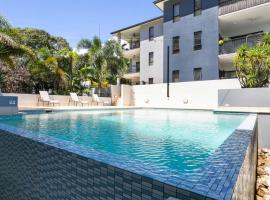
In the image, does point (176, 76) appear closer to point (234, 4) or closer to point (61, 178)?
point (234, 4)

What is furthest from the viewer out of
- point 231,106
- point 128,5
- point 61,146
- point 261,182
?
point 128,5

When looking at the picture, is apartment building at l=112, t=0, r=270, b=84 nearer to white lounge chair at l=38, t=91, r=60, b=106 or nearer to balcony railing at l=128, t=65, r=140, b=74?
balcony railing at l=128, t=65, r=140, b=74

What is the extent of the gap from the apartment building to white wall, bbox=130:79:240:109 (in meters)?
2.04

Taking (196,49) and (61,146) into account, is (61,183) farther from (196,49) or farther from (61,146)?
(196,49)

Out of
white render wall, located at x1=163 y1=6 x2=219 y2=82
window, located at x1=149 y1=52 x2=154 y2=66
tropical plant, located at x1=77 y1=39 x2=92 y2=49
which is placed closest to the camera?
white render wall, located at x1=163 y1=6 x2=219 y2=82

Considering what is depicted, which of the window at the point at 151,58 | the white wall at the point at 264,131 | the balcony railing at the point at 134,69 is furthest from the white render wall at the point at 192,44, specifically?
the white wall at the point at 264,131

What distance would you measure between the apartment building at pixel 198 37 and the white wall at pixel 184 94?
2.04 meters

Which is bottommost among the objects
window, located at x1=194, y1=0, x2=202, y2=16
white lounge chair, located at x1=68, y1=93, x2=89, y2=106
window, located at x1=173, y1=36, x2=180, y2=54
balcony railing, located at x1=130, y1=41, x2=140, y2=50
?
white lounge chair, located at x1=68, y1=93, x2=89, y2=106

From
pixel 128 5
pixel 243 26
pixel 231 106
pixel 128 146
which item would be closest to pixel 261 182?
pixel 128 146

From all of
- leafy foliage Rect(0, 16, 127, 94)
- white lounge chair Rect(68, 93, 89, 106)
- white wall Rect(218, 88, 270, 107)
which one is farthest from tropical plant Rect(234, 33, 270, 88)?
leafy foliage Rect(0, 16, 127, 94)

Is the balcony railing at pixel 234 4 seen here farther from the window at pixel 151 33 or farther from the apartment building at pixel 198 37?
the window at pixel 151 33

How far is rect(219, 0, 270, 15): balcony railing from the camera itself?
767 inches

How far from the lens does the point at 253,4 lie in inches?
768

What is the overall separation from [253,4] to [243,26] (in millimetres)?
3354
